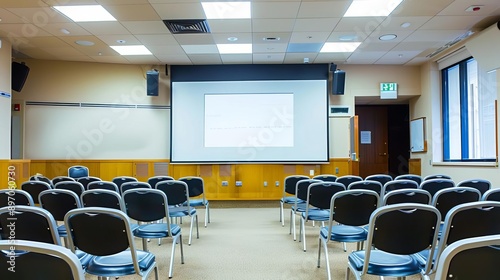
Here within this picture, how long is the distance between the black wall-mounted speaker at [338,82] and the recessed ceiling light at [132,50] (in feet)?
14.8

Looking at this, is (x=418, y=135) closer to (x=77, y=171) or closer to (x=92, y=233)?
(x=92, y=233)

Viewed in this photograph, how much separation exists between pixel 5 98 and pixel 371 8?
7.11 meters

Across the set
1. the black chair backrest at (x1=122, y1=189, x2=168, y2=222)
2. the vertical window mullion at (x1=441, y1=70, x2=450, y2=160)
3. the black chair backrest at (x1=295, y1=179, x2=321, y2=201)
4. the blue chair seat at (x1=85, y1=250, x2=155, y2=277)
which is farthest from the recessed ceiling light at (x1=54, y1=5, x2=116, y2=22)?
the vertical window mullion at (x1=441, y1=70, x2=450, y2=160)

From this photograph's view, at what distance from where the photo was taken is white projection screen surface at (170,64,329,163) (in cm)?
791

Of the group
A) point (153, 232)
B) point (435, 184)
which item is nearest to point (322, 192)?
point (435, 184)

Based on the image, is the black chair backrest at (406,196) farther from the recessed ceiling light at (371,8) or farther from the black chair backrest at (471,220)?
the recessed ceiling light at (371,8)

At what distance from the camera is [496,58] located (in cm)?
548

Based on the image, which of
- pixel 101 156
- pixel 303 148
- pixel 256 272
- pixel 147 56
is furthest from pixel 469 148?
pixel 101 156

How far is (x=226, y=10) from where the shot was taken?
508 cm

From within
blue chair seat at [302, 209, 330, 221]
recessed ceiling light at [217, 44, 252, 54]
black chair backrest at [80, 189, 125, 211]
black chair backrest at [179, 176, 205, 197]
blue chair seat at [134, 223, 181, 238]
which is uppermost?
recessed ceiling light at [217, 44, 252, 54]

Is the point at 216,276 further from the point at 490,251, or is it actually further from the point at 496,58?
the point at 496,58

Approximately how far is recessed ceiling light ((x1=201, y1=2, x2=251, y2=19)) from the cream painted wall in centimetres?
439

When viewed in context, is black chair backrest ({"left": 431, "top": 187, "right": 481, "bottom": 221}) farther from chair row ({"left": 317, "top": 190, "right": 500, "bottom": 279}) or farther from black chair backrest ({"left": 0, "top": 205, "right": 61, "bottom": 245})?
black chair backrest ({"left": 0, "top": 205, "right": 61, "bottom": 245})

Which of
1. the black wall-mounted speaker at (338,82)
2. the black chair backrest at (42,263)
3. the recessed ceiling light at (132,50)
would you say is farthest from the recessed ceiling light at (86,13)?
the black wall-mounted speaker at (338,82)
